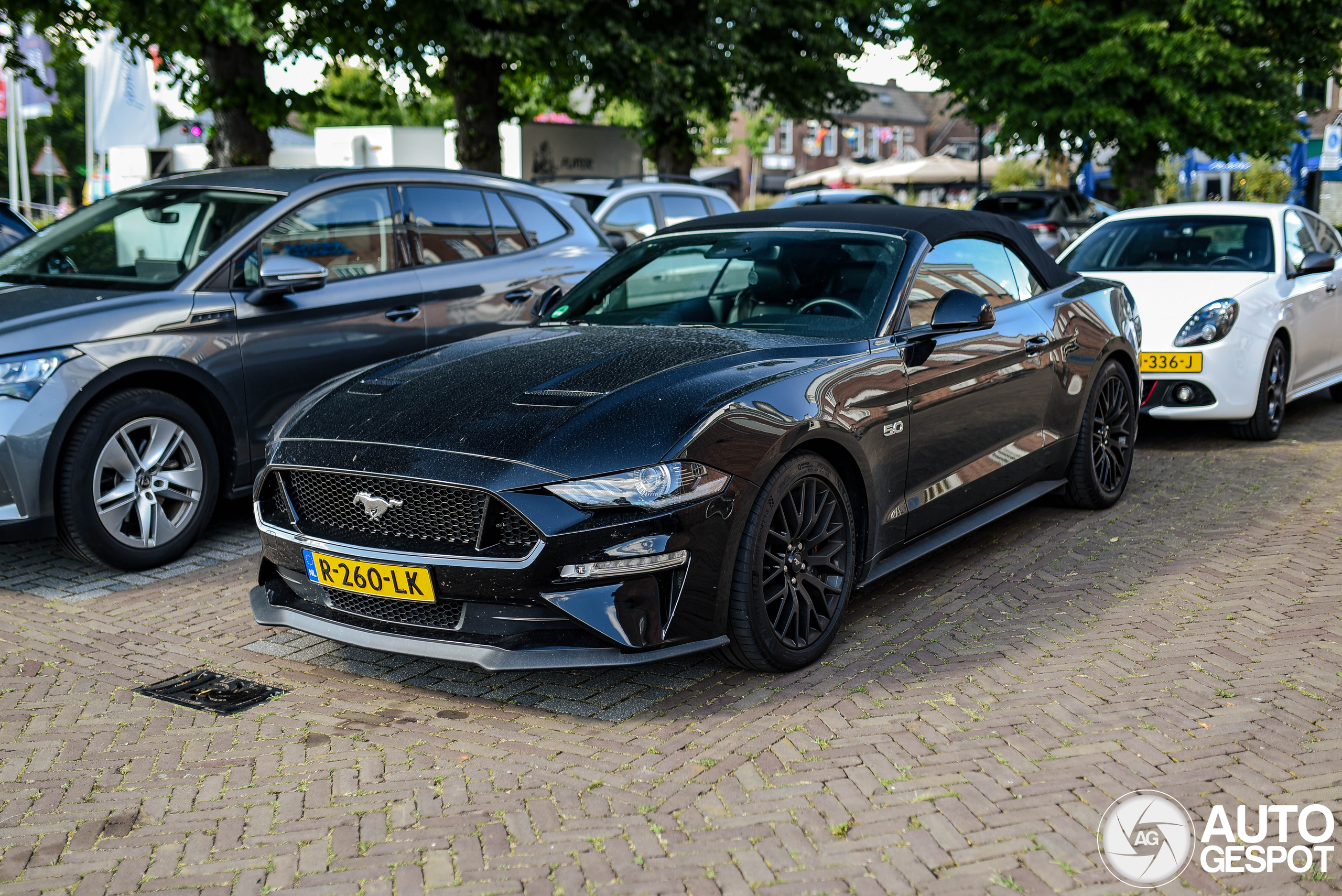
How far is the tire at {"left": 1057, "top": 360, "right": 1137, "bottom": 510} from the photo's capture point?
6.24 meters

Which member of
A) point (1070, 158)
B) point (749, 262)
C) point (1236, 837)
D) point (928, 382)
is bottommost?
point (1236, 837)

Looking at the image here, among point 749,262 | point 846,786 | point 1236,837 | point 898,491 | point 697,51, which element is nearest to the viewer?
point 1236,837

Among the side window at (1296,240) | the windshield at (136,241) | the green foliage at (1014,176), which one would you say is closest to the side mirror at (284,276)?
the windshield at (136,241)

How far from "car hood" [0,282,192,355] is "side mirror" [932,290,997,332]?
344 cm

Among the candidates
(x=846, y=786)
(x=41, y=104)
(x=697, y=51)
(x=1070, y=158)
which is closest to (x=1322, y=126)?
(x=1070, y=158)

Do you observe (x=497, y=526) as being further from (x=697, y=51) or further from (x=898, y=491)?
(x=697, y=51)

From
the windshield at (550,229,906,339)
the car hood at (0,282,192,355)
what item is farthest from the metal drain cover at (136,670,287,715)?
the windshield at (550,229,906,339)

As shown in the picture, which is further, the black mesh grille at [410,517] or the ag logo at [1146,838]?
the black mesh grille at [410,517]

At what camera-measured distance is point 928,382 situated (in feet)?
15.7

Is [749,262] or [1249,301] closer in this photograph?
[749,262]

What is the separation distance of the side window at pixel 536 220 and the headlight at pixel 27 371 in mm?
3058

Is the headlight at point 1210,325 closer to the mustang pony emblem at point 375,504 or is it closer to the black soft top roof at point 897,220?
the black soft top roof at point 897,220

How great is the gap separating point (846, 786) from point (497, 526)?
1278mm

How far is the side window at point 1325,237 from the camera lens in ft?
31.5
